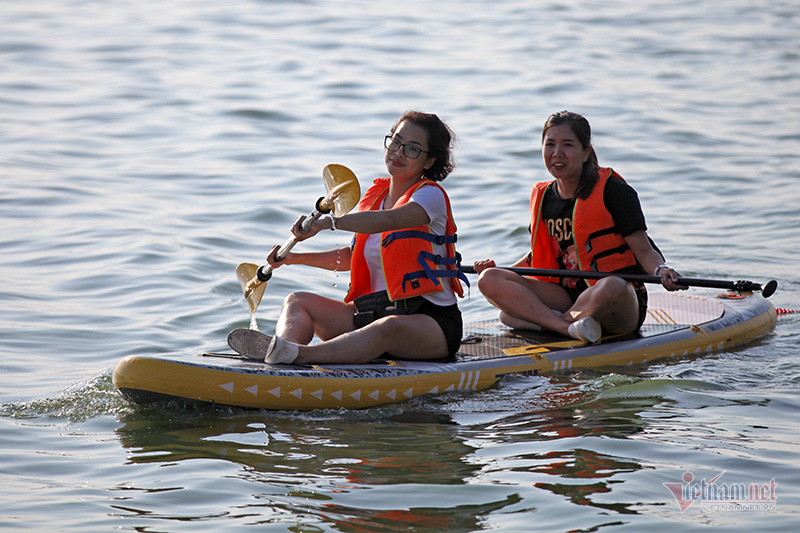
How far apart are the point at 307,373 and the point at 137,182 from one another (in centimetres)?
611

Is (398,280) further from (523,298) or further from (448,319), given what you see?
(523,298)

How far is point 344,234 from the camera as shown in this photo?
8906 mm

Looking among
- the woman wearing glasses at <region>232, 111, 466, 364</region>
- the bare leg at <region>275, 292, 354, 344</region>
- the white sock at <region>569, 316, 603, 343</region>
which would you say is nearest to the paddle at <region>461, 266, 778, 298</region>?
the white sock at <region>569, 316, 603, 343</region>

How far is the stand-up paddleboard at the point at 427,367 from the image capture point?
427 centimetres

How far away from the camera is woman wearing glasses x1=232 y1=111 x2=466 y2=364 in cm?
450

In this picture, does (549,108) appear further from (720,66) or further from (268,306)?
(268,306)

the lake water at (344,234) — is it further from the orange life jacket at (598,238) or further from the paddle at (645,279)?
the orange life jacket at (598,238)

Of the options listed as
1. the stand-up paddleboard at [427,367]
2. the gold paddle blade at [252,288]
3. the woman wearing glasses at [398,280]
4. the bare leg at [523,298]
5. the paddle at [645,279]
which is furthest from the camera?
the bare leg at [523,298]

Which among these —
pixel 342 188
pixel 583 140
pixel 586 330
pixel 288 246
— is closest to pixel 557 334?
pixel 586 330

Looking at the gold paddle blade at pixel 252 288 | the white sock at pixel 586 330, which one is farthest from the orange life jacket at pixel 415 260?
the white sock at pixel 586 330

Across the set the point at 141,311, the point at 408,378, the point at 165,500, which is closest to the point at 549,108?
the point at 141,311

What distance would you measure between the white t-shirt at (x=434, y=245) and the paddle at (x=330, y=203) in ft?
0.74

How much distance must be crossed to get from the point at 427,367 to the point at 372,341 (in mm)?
323

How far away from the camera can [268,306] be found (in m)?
6.91
